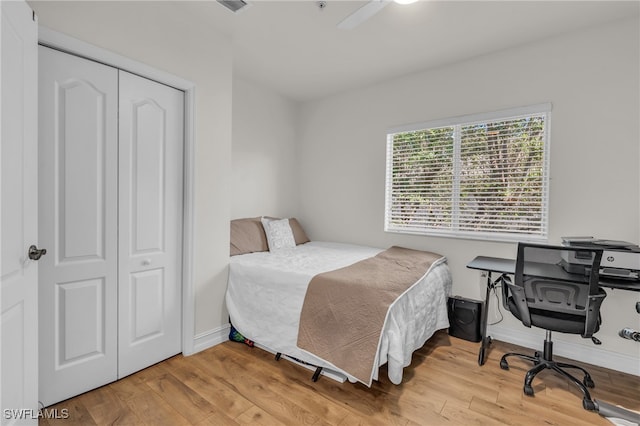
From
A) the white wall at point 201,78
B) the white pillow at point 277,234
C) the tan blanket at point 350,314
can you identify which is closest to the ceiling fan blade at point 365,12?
the white wall at point 201,78

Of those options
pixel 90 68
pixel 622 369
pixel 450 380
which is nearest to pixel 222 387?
pixel 450 380

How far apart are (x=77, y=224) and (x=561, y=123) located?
3719 millimetres

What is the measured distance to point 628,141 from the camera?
91.8 inches

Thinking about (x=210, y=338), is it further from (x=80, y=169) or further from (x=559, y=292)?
(x=559, y=292)

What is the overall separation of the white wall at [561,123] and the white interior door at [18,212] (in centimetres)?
303

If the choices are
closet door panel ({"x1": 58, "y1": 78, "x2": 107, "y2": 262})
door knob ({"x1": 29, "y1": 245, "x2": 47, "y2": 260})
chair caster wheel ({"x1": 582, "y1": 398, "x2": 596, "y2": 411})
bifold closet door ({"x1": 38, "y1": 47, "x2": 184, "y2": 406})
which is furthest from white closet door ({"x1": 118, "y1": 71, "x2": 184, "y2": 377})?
chair caster wheel ({"x1": 582, "y1": 398, "x2": 596, "y2": 411})

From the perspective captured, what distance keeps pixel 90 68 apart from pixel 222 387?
2221 mm

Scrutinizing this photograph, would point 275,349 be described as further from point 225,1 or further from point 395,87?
point 395,87

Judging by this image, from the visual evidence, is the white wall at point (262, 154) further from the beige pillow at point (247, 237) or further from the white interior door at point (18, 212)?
the white interior door at point (18, 212)

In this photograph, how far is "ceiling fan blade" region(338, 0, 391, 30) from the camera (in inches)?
68.4

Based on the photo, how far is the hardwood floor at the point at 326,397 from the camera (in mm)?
1748

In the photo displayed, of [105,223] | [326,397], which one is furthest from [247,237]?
[326,397]

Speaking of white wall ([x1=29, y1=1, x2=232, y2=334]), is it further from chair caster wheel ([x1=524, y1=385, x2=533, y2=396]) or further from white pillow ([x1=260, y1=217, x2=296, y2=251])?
chair caster wheel ([x1=524, y1=385, x2=533, y2=396])

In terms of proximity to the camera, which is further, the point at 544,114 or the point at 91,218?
the point at 544,114
